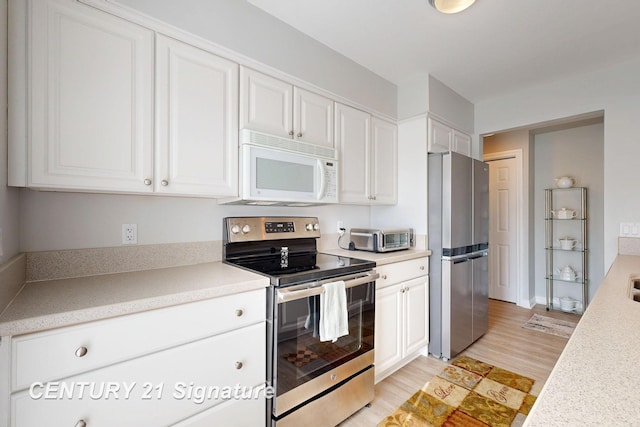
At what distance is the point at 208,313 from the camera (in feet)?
4.29

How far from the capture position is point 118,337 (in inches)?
42.7

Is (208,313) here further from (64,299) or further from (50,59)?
(50,59)

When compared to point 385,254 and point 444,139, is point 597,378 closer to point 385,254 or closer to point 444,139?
point 385,254

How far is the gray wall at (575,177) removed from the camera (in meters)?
3.65

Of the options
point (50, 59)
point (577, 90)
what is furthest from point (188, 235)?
point (577, 90)

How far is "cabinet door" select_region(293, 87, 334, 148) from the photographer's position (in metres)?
2.06

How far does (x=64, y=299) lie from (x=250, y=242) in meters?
1.04

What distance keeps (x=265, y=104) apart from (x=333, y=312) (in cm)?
130

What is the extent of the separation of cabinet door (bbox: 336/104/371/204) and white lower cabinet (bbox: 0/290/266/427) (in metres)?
1.26

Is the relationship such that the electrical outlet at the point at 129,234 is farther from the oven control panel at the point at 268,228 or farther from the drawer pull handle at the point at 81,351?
the drawer pull handle at the point at 81,351

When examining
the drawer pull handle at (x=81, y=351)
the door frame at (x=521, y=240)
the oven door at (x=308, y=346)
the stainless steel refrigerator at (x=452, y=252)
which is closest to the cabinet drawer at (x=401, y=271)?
the stainless steel refrigerator at (x=452, y=252)

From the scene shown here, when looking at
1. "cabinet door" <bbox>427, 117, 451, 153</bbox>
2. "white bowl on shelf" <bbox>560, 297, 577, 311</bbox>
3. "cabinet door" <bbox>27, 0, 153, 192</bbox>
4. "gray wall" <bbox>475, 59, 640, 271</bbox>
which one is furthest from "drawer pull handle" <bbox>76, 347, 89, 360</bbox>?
"white bowl on shelf" <bbox>560, 297, 577, 311</bbox>

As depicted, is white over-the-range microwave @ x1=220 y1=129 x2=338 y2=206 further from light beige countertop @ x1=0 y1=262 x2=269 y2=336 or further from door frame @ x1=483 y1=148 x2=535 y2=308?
door frame @ x1=483 y1=148 x2=535 y2=308

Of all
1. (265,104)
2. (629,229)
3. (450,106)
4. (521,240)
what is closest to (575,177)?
(521,240)
